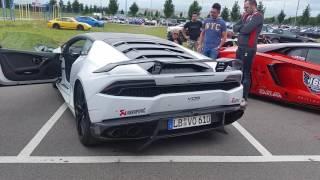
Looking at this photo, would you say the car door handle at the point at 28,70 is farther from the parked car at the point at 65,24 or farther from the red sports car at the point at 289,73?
the parked car at the point at 65,24

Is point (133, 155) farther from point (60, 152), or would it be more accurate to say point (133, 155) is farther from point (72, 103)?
point (72, 103)

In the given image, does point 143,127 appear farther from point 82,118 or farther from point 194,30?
point 194,30

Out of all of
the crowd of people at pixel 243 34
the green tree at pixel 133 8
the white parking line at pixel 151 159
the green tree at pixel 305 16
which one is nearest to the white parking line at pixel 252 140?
the white parking line at pixel 151 159

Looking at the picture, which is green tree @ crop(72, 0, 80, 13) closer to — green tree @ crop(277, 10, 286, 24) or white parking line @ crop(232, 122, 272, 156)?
green tree @ crop(277, 10, 286, 24)

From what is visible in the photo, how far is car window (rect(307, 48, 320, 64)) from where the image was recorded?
663 centimetres

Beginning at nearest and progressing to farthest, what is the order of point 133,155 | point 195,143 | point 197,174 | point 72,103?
point 197,174 < point 133,155 < point 195,143 < point 72,103

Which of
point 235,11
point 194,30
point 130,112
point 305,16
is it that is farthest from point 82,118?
point 305,16

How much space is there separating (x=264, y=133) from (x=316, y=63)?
6.68 feet

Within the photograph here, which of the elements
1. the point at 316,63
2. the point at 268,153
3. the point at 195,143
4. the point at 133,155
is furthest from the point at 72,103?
the point at 316,63

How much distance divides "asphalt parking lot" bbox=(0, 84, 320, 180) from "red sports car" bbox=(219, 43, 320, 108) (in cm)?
66

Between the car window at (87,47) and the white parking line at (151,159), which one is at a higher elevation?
the car window at (87,47)

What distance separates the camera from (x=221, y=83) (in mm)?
4484

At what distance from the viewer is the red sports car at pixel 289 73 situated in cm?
650

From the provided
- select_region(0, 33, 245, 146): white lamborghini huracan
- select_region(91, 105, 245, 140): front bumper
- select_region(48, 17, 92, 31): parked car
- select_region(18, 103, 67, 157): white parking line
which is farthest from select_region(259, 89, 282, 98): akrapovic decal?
select_region(48, 17, 92, 31): parked car
